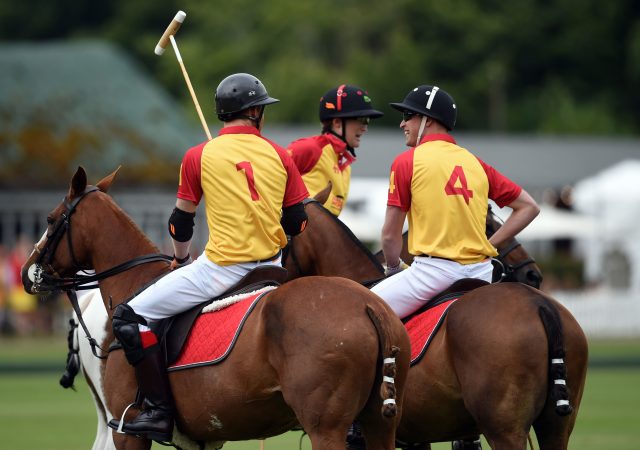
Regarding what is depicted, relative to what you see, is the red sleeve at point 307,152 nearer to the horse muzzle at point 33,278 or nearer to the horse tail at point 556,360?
the horse muzzle at point 33,278

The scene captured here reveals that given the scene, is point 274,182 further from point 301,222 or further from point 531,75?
point 531,75

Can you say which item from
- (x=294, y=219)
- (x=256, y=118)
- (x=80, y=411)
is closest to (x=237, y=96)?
(x=256, y=118)

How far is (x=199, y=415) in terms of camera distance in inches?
288

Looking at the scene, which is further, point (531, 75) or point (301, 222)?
point (531, 75)

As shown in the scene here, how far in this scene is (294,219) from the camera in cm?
774

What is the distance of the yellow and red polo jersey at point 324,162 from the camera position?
952cm

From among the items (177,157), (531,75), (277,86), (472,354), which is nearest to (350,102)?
(472,354)

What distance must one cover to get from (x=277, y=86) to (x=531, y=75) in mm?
12693

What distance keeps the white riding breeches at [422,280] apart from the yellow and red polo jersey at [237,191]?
2.95 ft

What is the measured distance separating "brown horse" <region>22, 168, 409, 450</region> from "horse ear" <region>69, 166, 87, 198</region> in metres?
0.09

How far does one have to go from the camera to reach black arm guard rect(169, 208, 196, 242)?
24.8ft

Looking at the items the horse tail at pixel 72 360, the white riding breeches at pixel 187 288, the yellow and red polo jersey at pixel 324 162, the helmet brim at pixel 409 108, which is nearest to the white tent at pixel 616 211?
the yellow and red polo jersey at pixel 324 162

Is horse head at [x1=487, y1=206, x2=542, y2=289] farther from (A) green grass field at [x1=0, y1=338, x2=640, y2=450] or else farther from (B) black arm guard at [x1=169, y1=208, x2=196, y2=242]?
(A) green grass field at [x1=0, y1=338, x2=640, y2=450]

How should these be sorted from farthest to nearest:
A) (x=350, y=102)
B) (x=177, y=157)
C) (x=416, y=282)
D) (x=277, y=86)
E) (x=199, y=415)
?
(x=277, y=86) < (x=177, y=157) < (x=350, y=102) < (x=416, y=282) < (x=199, y=415)
